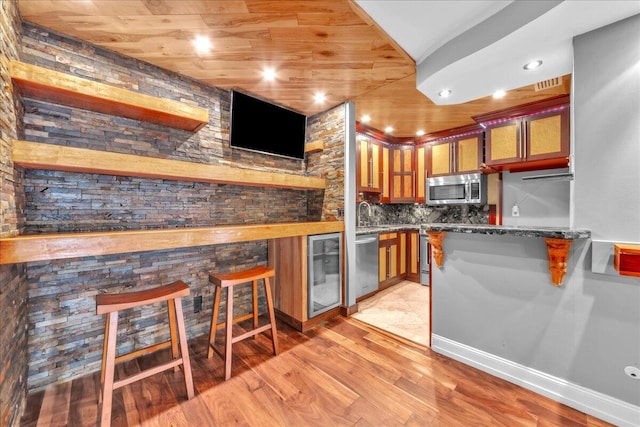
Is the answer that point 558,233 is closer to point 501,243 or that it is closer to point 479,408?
point 501,243

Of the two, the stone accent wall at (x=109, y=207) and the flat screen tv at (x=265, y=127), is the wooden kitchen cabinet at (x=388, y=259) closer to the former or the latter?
the flat screen tv at (x=265, y=127)

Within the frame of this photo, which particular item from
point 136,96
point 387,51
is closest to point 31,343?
point 136,96

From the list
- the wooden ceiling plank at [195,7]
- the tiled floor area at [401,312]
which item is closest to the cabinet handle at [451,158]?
the tiled floor area at [401,312]

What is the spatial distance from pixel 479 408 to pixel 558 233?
1.16m

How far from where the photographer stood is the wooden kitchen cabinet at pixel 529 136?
284 centimetres

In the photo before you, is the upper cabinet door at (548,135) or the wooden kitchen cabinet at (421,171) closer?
the upper cabinet door at (548,135)

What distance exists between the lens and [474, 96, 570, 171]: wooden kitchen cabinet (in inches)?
112

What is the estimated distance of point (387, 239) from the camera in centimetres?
367

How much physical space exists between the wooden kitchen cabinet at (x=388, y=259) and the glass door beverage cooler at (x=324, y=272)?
3.29 ft

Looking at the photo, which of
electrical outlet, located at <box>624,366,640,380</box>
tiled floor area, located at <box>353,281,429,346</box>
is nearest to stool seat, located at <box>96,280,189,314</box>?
tiled floor area, located at <box>353,281,429,346</box>

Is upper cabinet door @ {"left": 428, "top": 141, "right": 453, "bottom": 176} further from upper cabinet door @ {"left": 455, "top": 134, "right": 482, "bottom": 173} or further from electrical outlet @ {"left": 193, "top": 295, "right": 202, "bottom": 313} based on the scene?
electrical outlet @ {"left": 193, "top": 295, "right": 202, "bottom": 313}

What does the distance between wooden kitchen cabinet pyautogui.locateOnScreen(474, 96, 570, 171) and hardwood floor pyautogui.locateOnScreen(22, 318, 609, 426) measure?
8.94 ft

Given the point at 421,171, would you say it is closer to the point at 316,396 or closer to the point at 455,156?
the point at 455,156

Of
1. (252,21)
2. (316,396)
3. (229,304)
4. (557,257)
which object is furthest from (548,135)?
(229,304)
